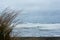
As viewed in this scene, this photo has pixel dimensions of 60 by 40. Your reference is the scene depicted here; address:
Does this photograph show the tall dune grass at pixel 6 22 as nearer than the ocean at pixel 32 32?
Yes

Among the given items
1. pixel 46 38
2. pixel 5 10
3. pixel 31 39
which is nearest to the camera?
pixel 5 10

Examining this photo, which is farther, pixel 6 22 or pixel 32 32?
pixel 32 32

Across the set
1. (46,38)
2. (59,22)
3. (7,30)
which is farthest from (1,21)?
(59,22)

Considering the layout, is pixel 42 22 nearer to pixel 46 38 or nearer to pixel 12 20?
pixel 46 38

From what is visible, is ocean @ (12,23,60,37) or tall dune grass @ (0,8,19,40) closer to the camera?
tall dune grass @ (0,8,19,40)

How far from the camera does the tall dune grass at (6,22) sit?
634 cm

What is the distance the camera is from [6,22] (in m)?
6.43

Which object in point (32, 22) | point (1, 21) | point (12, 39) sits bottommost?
point (12, 39)

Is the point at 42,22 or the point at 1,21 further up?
the point at 42,22

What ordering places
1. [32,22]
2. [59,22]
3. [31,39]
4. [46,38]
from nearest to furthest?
[31,39] → [46,38] → [32,22] → [59,22]

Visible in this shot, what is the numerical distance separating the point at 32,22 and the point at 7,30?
5.81 m

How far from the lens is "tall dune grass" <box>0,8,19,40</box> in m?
6.34

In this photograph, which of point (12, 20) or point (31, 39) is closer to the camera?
point (12, 20)

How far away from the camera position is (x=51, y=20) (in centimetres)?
1353
